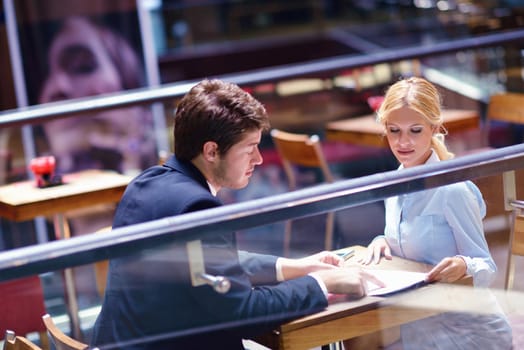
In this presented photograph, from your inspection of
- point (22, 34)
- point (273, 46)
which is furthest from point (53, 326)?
point (273, 46)

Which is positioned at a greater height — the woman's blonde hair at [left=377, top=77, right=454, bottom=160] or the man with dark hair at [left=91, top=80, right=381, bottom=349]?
the woman's blonde hair at [left=377, top=77, right=454, bottom=160]

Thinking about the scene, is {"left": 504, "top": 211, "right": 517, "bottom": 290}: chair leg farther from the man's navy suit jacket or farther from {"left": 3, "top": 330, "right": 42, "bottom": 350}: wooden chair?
{"left": 3, "top": 330, "right": 42, "bottom": 350}: wooden chair

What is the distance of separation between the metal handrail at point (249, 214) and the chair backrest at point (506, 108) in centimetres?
316

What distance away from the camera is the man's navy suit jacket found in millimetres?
2121

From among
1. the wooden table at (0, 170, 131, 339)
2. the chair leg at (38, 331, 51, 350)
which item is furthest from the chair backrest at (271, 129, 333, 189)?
the chair leg at (38, 331, 51, 350)

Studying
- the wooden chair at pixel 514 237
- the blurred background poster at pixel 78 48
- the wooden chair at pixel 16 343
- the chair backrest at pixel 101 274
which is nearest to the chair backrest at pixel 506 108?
the blurred background poster at pixel 78 48

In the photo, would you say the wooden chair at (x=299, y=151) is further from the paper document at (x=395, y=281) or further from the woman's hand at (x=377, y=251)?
the paper document at (x=395, y=281)

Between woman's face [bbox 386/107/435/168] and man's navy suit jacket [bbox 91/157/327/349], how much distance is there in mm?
728

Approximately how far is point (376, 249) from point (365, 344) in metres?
0.26

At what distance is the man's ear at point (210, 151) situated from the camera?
249cm

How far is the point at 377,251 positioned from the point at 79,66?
17.0 ft

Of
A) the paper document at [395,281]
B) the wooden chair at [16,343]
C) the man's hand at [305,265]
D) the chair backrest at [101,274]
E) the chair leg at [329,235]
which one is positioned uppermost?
the chair backrest at [101,274]

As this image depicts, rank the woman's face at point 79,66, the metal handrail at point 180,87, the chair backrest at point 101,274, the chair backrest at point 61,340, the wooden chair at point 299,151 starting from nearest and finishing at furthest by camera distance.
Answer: the chair backrest at point 101,274 < the chair backrest at point 61,340 < the metal handrail at point 180,87 < the wooden chair at point 299,151 < the woman's face at point 79,66

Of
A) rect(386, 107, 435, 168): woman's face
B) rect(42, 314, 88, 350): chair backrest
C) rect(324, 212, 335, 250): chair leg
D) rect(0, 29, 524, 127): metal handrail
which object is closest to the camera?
A: rect(42, 314, 88, 350): chair backrest
